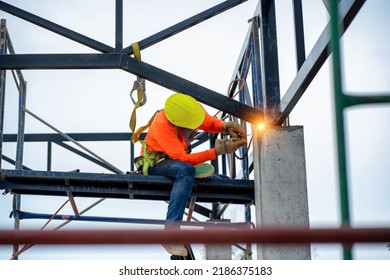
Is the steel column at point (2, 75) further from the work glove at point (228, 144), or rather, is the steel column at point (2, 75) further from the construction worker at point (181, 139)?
the work glove at point (228, 144)

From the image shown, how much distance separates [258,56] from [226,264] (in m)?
2.49

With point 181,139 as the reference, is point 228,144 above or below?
below

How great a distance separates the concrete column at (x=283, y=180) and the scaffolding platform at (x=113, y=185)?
659mm

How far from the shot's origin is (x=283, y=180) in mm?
8703

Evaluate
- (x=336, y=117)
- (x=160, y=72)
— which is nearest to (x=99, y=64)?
(x=160, y=72)

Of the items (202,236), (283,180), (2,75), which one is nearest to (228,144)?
(283,180)

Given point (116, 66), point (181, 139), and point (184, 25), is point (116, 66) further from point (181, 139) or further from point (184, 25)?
point (181, 139)

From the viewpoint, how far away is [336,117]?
254 cm

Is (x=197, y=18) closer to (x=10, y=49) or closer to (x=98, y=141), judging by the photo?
(x=10, y=49)

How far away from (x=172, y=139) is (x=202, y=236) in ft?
22.1

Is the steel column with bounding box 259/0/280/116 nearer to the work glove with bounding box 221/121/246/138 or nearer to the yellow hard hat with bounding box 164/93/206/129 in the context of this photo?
the work glove with bounding box 221/121/246/138

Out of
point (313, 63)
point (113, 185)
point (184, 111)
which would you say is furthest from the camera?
point (113, 185)

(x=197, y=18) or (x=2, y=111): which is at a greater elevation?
(x=197, y=18)

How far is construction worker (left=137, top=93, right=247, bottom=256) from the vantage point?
848cm
